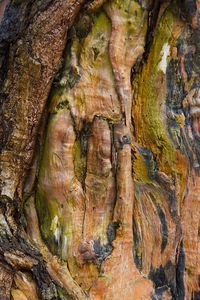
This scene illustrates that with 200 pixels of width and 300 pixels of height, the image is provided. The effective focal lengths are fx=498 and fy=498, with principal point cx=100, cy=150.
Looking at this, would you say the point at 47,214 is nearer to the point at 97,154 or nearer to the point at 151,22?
the point at 97,154

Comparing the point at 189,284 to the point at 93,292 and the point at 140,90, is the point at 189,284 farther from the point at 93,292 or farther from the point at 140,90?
the point at 140,90

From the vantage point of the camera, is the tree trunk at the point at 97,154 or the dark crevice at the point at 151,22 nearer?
the tree trunk at the point at 97,154

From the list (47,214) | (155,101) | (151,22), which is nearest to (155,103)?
(155,101)

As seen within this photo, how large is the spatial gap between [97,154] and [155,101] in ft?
1.33

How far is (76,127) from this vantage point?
2.07m

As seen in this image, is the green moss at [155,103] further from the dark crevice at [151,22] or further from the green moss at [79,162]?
the green moss at [79,162]

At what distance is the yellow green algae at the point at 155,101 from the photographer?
2.22 m

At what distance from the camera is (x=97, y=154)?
6.79 feet

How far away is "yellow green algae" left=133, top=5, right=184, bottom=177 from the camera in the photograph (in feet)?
7.27

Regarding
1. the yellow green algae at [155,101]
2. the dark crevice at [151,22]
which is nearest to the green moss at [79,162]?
the yellow green algae at [155,101]

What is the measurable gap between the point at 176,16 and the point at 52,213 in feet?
3.53

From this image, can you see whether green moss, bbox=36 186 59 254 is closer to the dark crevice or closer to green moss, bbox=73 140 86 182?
green moss, bbox=73 140 86 182

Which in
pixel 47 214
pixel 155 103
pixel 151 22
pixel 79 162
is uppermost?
pixel 151 22

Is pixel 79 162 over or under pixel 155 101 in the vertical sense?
under
